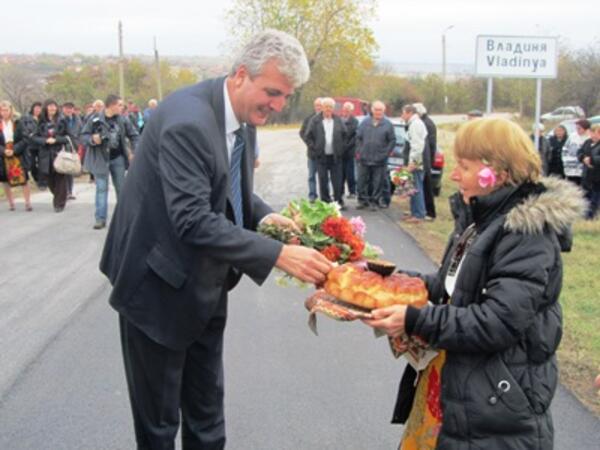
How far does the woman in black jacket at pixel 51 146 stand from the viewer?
1354cm

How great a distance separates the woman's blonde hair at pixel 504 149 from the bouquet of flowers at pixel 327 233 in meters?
0.80

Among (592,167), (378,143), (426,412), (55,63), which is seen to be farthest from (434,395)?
(55,63)

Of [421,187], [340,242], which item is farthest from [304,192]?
[340,242]

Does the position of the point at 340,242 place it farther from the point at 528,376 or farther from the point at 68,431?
the point at 68,431

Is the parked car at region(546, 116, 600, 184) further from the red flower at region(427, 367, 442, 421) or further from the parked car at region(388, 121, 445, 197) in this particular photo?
the red flower at region(427, 367, 442, 421)

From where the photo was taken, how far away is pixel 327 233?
3.28 meters

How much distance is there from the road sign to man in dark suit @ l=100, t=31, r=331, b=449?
33.1 ft

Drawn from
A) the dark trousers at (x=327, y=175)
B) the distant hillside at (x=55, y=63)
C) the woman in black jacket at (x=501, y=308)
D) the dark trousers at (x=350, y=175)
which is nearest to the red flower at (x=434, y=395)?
the woman in black jacket at (x=501, y=308)

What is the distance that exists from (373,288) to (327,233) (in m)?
0.62

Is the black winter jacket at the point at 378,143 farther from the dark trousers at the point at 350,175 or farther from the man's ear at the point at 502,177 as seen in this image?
the man's ear at the point at 502,177

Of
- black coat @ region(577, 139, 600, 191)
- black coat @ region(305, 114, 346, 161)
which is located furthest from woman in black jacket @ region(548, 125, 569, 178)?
black coat @ region(305, 114, 346, 161)

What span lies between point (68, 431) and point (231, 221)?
2.10 m

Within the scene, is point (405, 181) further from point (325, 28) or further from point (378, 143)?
point (325, 28)

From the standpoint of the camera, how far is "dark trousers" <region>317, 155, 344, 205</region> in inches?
547
